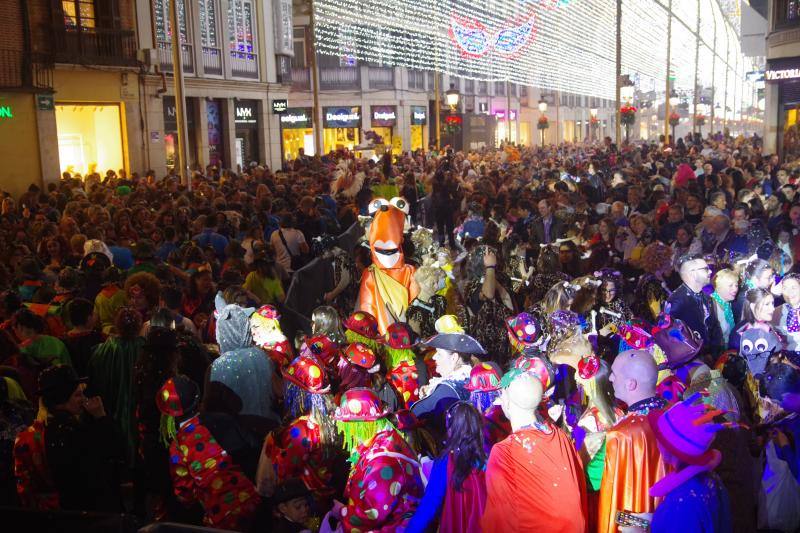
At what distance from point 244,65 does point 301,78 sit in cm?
1100

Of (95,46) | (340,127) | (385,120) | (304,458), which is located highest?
(95,46)

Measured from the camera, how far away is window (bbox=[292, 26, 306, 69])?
40.4m

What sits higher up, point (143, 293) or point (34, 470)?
point (143, 293)

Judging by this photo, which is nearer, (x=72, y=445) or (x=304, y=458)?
(x=304, y=458)

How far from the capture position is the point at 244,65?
1172 inches

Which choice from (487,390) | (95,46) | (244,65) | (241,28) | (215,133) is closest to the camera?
(487,390)

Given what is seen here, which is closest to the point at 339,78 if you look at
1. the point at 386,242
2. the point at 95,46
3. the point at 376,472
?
the point at 95,46

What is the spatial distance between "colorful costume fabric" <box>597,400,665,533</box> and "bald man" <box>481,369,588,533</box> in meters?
0.12

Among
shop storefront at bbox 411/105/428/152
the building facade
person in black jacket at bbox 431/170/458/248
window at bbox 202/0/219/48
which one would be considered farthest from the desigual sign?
person in black jacket at bbox 431/170/458/248

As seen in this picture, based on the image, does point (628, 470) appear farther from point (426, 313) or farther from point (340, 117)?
point (340, 117)

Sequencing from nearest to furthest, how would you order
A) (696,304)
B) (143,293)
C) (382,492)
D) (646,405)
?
1. (382,492)
2. (646,405)
3. (696,304)
4. (143,293)

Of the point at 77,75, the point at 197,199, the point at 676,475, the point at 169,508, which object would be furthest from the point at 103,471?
the point at 77,75

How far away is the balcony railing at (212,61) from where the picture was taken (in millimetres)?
27500

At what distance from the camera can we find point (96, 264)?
7570mm
